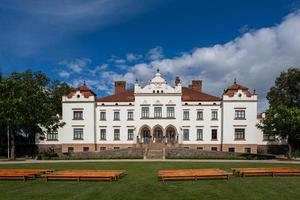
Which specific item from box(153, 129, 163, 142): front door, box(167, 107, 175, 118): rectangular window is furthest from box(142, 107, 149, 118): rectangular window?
box(167, 107, 175, 118): rectangular window

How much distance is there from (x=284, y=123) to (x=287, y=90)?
53.4ft

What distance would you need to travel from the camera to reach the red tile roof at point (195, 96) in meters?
48.9

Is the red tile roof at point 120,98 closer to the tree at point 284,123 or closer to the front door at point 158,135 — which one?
the front door at point 158,135

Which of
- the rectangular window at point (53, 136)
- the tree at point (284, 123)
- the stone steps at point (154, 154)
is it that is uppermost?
the tree at point (284, 123)

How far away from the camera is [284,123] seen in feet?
123

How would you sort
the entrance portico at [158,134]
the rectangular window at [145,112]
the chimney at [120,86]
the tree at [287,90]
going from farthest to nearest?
the chimney at [120,86] → the tree at [287,90] → the rectangular window at [145,112] → the entrance portico at [158,134]

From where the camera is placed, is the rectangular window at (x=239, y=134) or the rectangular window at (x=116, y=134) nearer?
the rectangular window at (x=239, y=134)

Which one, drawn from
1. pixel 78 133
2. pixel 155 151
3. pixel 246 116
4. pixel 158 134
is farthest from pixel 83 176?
pixel 246 116

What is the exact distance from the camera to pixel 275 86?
53375mm

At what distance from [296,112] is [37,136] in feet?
110

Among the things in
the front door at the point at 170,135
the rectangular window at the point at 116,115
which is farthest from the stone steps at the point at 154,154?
the rectangular window at the point at 116,115

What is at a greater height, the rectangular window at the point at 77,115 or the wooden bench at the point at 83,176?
the rectangular window at the point at 77,115

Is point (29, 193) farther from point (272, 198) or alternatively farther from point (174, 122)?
point (174, 122)

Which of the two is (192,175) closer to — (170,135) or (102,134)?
(170,135)
